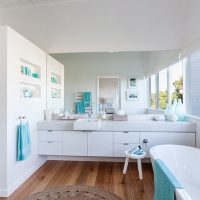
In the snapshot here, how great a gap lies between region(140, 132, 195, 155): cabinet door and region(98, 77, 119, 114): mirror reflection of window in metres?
0.77

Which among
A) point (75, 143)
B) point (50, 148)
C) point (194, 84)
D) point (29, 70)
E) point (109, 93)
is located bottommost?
point (50, 148)

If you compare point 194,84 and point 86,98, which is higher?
point 194,84

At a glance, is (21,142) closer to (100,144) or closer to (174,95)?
(100,144)

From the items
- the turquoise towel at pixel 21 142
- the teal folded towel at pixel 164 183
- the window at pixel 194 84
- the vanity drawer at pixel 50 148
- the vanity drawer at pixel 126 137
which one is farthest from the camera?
the vanity drawer at pixel 50 148

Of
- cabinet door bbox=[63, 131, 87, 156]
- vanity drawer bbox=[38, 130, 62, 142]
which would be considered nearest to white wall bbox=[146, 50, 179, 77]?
cabinet door bbox=[63, 131, 87, 156]

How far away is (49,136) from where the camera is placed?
3035 millimetres

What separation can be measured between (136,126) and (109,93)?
844 mm

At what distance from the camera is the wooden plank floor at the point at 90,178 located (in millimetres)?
2254

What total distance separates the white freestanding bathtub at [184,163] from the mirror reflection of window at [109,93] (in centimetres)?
128

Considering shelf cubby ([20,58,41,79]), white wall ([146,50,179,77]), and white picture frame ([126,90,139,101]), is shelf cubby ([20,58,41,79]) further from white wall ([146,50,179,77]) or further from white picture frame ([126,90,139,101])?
white wall ([146,50,179,77])

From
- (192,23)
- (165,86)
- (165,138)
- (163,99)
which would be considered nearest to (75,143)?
(165,138)

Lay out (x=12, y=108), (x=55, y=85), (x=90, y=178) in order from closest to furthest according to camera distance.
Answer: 1. (x=12, y=108)
2. (x=90, y=178)
3. (x=55, y=85)

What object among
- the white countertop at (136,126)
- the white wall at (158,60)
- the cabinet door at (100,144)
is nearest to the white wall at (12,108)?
the white countertop at (136,126)

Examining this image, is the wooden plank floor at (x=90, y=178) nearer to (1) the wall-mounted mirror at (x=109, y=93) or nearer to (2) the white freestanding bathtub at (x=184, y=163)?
(2) the white freestanding bathtub at (x=184, y=163)
